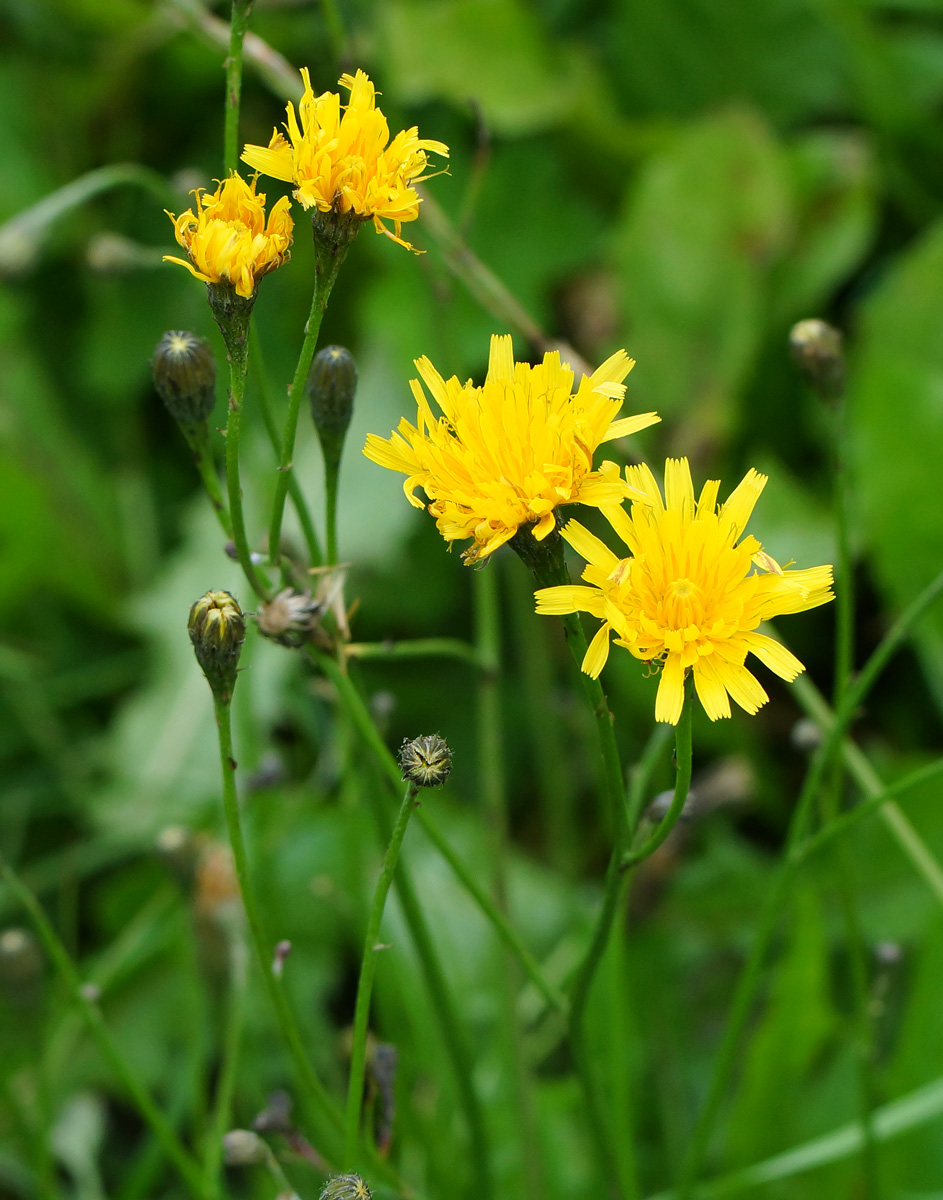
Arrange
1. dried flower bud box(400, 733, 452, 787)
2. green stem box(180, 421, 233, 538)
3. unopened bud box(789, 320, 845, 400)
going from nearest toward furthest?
dried flower bud box(400, 733, 452, 787) → green stem box(180, 421, 233, 538) → unopened bud box(789, 320, 845, 400)

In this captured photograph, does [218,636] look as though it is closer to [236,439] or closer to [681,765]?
[236,439]

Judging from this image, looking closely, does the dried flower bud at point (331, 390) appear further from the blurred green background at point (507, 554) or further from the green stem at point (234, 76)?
the blurred green background at point (507, 554)

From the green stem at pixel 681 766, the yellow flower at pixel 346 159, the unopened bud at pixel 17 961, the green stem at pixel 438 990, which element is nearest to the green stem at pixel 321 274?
the yellow flower at pixel 346 159

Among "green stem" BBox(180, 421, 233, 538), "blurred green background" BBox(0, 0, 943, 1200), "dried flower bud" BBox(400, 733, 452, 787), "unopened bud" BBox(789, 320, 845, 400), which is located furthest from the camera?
"blurred green background" BBox(0, 0, 943, 1200)

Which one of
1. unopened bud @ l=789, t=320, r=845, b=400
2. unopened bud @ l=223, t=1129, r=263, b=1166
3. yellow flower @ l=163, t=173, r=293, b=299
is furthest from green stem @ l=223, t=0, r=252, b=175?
unopened bud @ l=223, t=1129, r=263, b=1166

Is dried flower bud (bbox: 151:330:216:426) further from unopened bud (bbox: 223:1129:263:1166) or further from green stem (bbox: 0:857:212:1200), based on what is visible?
unopened bud (bbox: 223:1129:263:1166)

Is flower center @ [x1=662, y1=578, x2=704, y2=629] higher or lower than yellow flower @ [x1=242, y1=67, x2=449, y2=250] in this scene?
lower
